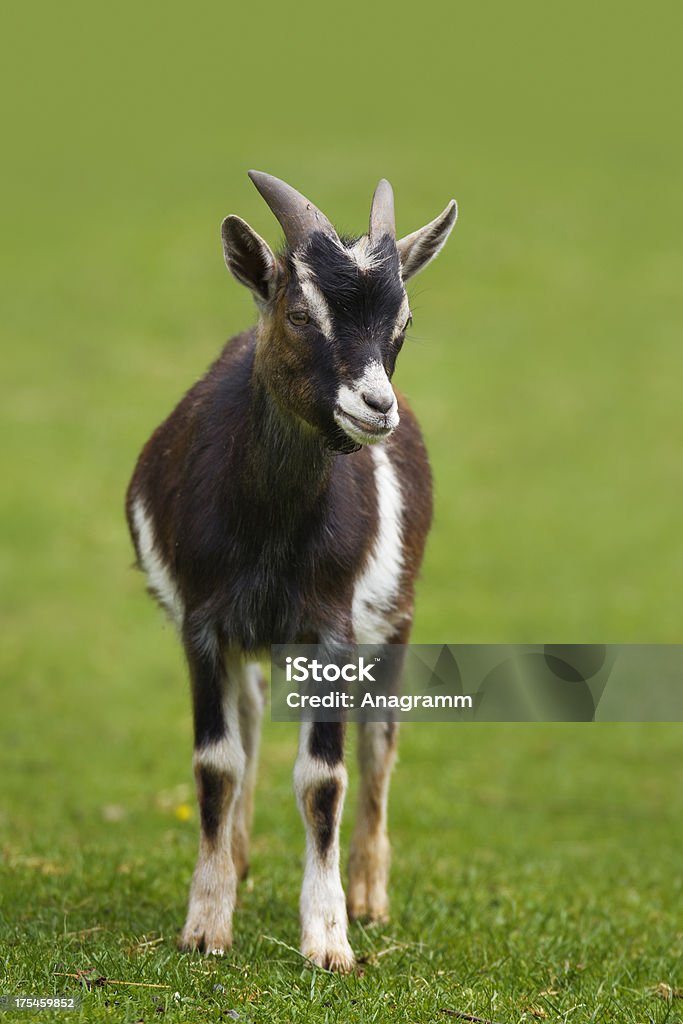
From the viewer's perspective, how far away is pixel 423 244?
697 centimetres

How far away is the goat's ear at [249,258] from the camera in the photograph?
642 cm

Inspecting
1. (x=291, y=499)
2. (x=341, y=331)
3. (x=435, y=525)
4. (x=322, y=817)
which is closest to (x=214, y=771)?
(x=322, y=817)

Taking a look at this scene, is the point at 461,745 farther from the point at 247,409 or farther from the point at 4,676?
the point at 247,409

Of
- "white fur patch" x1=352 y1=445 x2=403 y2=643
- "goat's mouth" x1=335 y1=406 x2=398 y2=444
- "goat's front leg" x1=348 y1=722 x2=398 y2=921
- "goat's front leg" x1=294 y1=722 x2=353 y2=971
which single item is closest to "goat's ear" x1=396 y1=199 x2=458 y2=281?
"goat's mouth" x1=335 y1=406 x2=398 y2=444

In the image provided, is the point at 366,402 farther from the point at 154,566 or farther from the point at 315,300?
the point at 154,566

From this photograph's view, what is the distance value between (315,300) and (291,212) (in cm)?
50

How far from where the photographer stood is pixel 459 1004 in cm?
606

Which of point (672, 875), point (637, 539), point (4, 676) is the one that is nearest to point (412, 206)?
point (637, 539)

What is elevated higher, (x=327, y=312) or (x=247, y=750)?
(x=327, y=312)

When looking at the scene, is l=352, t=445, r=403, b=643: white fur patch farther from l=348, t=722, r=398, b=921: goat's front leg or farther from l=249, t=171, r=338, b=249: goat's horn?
l=249, t=171, r=338, b=249: goat's horn

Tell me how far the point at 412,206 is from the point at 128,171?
30.7 feet

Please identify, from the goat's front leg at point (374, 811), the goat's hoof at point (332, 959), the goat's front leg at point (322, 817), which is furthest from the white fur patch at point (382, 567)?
the goat's hoof at point (332, 959)

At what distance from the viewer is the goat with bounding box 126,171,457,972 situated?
635 centimetres

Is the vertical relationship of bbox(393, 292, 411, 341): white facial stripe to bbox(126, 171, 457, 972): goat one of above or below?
above
